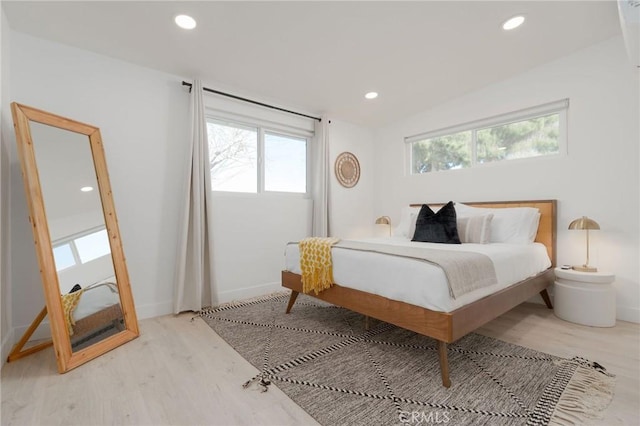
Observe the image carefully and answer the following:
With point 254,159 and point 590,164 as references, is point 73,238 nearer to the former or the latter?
point 254,159

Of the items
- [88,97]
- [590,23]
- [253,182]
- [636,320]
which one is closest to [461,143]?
[590,23]

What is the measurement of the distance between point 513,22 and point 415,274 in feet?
6.81

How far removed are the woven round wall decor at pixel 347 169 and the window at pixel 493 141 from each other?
2.62 feet

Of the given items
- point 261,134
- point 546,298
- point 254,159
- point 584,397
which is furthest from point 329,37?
point 546,298

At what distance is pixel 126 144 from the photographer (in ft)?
8.46

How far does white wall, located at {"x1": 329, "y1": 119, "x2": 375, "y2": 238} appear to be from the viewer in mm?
4141

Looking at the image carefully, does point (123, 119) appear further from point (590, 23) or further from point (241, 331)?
point (590, 23)

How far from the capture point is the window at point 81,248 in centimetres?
189

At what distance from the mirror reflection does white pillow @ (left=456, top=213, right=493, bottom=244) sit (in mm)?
3021

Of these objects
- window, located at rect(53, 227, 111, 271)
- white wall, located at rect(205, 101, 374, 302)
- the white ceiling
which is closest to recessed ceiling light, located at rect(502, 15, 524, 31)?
the white ceiling

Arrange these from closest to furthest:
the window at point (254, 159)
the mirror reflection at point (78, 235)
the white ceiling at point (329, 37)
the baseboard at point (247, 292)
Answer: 1. the mirror reflection at point (78, 235)
2. the white ceiling at point (329, 37)
3. the baseboard at point (247, 292)
4. the window at point (254, 159)

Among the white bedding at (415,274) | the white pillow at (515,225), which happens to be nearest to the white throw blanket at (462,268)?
the white bedding at (415,274)

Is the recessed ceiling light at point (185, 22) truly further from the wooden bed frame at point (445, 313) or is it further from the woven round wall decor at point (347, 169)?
the woven round wall decor at point (347, 169)

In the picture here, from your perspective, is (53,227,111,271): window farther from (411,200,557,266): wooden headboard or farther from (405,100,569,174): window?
(411,200,557,266): wooden headboard
